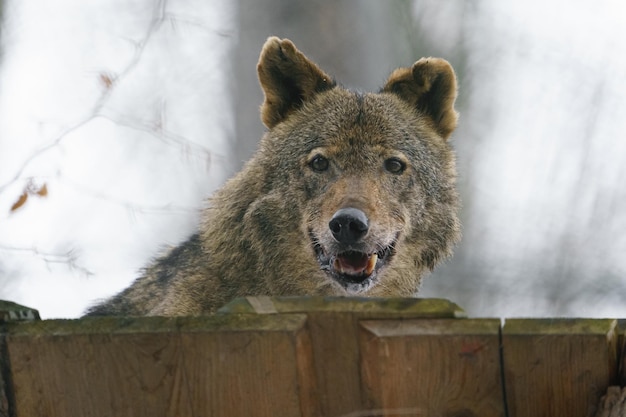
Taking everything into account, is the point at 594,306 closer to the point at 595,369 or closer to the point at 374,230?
the point at 374,230

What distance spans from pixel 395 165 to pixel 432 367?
319 cm

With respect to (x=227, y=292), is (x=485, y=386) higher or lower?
lower

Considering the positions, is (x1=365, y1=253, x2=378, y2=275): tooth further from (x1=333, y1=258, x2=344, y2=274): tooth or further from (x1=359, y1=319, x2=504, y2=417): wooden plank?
(x1=359, y1=319, x2=504, y2=417): wooden plank

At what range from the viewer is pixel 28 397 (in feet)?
9.84

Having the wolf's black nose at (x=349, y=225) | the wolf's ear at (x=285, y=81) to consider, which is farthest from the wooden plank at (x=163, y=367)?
the wolf's ear at (x=285, y=81)

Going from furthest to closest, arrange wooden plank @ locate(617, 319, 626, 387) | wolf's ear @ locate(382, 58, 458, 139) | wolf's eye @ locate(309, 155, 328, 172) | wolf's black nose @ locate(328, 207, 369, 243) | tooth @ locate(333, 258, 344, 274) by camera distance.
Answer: wolf's ear @ locate(382, 58, 458, 139), wolf's eye @ locate(309, 155, 328, 172), tooth @ locate(333, 258, 344, 274), wolf's black nose @ locate(328, 207, 369, 243), wooden plank @ locate(617, 319, 626, 387)

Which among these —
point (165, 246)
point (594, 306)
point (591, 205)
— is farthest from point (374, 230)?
point (591, 205)

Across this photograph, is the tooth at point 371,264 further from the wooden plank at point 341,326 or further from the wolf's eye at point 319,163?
the wooden plank at point 341,326

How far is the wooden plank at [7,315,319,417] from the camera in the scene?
9.41ft

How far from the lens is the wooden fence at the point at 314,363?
280 cm

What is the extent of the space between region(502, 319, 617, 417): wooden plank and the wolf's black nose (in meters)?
2.44

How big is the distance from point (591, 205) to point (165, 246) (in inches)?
176

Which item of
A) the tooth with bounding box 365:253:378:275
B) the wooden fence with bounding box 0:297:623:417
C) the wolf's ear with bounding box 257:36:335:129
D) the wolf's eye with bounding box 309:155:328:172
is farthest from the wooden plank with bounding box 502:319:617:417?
the wolf's ear with bounding box 257:36:335:129

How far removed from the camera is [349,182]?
5.62 meters
